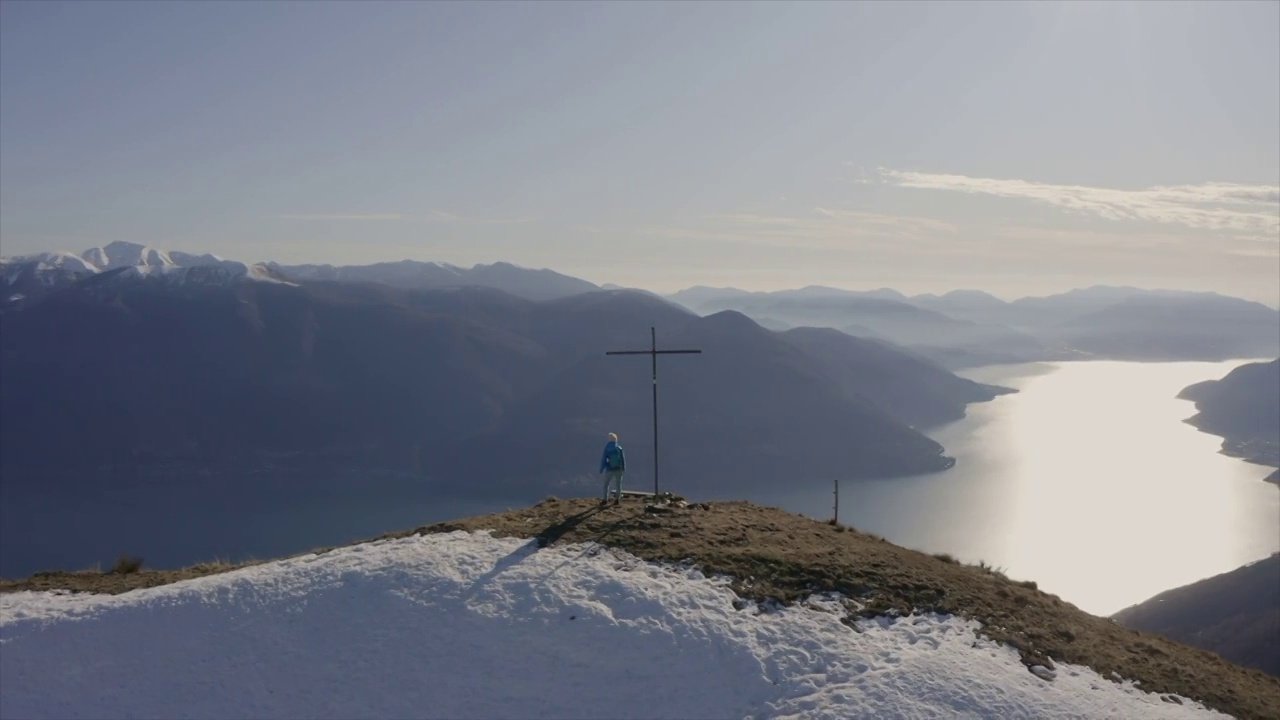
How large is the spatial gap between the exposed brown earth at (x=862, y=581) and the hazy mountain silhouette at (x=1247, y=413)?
157615 mm

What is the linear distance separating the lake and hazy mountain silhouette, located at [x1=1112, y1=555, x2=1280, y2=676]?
1200 centimetres

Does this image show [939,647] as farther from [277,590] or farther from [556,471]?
[556,471]

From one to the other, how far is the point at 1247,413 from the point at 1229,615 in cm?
15503

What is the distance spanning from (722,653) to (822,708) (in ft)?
6.46

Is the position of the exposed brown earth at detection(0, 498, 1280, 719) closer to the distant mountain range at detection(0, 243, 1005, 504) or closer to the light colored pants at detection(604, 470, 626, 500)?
the light colored pants at detection(604, 470, 626, 500)

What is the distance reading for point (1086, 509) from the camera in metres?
108

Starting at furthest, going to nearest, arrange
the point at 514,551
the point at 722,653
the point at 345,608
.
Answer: the point at 514,551 → the point at 345,608 → the point at 722,653

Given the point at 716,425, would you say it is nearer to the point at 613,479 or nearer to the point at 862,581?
the point at 613,479

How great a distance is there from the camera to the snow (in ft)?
42.1

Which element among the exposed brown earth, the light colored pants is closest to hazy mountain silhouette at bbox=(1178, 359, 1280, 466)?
the exposed brown earth

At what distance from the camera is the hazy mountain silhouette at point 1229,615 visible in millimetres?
42219

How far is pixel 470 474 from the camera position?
150 meters

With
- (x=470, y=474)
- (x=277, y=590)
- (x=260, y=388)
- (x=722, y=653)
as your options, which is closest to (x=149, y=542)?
(x=470, y=474)

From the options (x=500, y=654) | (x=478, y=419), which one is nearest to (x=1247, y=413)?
(x=478, y=419)
